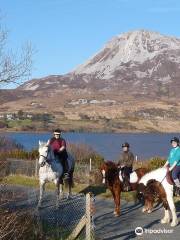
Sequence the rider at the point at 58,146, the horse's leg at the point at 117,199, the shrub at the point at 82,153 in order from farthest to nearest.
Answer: the shrub at the point at 82,153 < the rider at the point at 58,146 < the horse's leg at the point at 117,199

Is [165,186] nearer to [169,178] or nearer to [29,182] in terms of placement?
[169,178]

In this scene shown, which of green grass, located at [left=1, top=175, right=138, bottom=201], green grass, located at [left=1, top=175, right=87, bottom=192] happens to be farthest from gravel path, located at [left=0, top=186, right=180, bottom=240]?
green grass, located at [left=1, top=175, right=87, bottom=192]

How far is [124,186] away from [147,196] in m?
0.99

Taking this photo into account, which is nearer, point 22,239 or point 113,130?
point 22,239

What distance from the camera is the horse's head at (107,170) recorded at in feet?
53.3

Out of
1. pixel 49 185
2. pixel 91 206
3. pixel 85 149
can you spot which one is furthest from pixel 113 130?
pixel 91 206

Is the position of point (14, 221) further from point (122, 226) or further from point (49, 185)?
point (49, 185)

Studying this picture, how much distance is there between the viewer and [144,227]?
14383 millimetres

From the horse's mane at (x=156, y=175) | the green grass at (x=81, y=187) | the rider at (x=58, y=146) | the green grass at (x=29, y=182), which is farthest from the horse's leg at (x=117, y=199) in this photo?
the green grass at (x=29, y=182)

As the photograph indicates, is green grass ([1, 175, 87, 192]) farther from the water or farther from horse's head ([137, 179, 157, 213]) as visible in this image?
the water

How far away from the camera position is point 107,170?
16.3 meters

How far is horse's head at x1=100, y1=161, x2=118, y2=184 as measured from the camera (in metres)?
16.2

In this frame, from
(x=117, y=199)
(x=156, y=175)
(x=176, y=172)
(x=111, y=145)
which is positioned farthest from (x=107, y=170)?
(x=111, y=145)

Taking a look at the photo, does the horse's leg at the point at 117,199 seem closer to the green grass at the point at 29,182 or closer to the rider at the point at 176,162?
the rider at the point at 176,162
